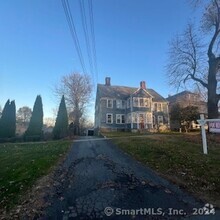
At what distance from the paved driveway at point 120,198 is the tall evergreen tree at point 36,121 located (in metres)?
20.7

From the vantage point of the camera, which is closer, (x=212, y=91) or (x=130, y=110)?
(x=212, y=91)

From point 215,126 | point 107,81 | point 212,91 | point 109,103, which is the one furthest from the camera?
point 107,81

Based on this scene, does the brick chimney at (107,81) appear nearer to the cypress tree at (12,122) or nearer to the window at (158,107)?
the window at (158,107)

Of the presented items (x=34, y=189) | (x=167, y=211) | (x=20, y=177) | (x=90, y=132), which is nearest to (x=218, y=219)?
(x=167, y=211)

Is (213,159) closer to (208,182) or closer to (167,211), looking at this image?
(208,182)

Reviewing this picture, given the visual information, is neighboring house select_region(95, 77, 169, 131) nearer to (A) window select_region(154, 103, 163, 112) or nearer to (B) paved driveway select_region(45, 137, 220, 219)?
(A) window select_region(154, 103, 163, 112)

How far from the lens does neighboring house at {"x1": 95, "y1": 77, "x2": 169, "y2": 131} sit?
3919 cm

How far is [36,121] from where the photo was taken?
28219 millimetres

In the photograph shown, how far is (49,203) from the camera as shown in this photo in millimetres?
5602

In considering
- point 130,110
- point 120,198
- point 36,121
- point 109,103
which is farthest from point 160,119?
point 120,198

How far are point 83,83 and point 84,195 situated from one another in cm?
4042

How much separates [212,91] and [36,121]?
20.3m

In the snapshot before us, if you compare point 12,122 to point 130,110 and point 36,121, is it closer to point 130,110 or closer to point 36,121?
point 36,121

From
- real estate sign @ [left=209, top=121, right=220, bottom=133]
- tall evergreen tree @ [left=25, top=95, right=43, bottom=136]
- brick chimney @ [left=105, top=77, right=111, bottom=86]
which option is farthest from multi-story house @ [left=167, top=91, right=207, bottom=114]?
real estate sign @ [left=209, top=121, right=220, bottom=133]
